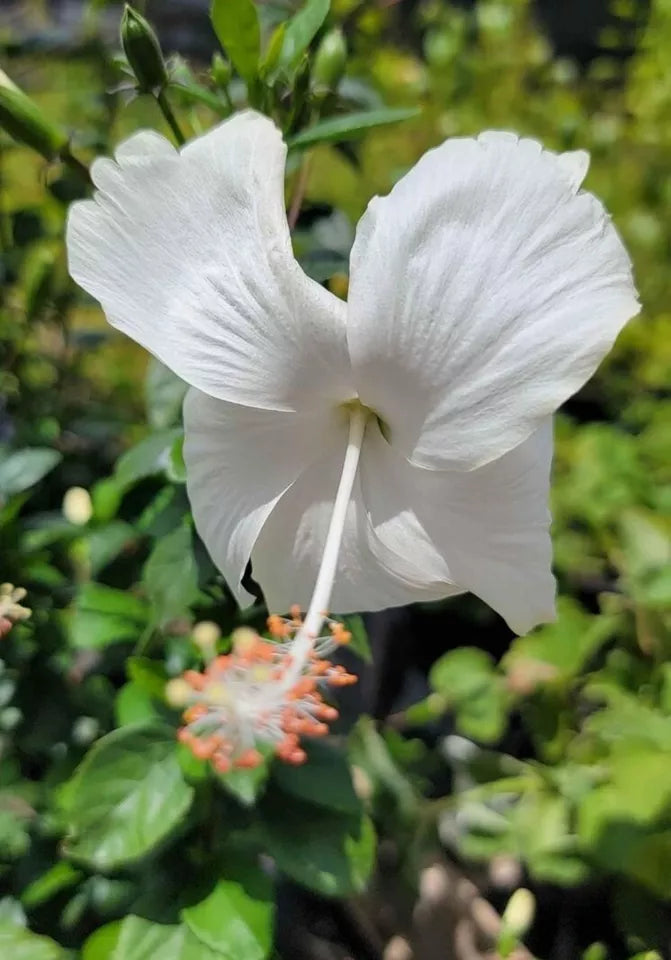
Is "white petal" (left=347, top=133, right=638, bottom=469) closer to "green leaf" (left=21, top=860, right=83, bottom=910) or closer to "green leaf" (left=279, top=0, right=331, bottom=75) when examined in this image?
"green leaf" (left=279, top=0, right=331, bottom=75)

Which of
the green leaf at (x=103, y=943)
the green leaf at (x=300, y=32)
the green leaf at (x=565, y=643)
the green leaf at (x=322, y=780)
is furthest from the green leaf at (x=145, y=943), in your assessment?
the green leaf at (x=300, y=32)

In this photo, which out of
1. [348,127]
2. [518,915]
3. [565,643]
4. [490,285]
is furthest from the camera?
[565,643]

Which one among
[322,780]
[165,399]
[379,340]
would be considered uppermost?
[379,340]

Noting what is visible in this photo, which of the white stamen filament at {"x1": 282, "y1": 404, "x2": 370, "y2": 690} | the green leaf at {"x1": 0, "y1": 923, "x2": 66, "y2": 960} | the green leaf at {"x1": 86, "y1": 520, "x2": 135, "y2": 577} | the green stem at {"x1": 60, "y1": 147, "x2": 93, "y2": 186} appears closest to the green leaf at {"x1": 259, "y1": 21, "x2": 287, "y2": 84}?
the green stem at {"x1": 60, "y1": 147, "x2": 93, "y2": 186}

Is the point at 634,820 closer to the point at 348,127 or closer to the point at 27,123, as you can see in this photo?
the point at 348,127

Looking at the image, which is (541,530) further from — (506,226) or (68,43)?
(68,43)

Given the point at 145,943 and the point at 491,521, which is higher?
the point at 491,521

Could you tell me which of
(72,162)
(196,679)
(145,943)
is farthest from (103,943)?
(72,162)
